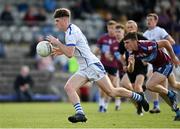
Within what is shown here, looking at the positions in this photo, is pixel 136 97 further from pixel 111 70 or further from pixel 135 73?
pixel 111 70

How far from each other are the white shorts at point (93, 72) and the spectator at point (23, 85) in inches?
607

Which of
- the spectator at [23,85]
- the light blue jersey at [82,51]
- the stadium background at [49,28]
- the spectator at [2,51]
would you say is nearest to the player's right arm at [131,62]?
the light blue jersey at [82,51]

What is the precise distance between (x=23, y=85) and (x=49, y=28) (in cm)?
407

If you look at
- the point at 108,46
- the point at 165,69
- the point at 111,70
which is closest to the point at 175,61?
the point at 165,69

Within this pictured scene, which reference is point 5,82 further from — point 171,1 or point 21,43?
point 171,1

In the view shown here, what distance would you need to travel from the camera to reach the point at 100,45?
2270 centimetres

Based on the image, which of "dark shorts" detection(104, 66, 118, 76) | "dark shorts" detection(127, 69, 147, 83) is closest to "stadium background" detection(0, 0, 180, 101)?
"dark shorts" detection(104, 66, 118, 76)

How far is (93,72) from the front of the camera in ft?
51.8

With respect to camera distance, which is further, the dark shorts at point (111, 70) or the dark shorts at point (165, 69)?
the dark shorts at point (111, 70)

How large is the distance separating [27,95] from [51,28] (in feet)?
13.7

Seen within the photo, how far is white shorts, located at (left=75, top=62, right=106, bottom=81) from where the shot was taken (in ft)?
51.8

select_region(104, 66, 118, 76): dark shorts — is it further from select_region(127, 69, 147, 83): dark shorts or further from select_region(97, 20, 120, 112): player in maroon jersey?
select_region(127, 69, 147, 83): dark shorts

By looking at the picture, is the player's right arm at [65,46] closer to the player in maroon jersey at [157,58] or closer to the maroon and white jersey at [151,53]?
the player in maroon jersey at [157,58]

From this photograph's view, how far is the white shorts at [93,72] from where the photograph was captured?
622 inches
